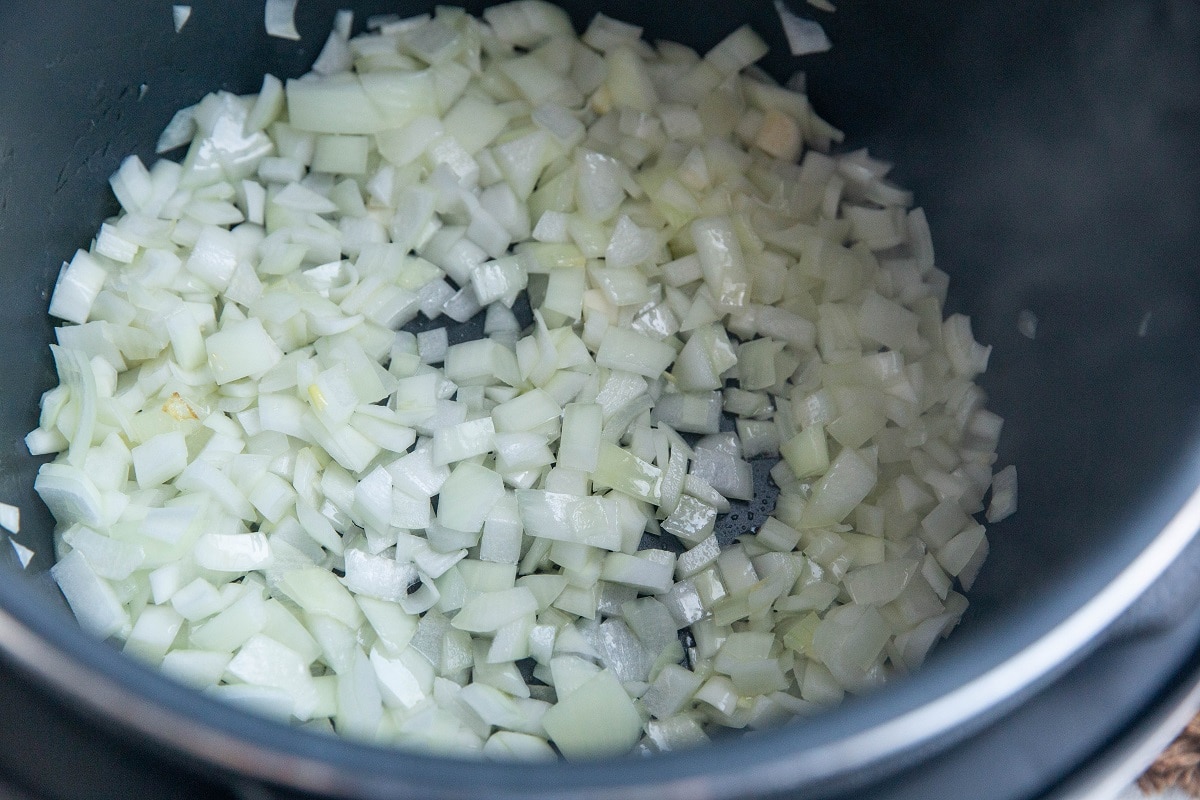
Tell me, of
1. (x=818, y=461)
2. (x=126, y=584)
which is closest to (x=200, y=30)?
(x=126, y=584)

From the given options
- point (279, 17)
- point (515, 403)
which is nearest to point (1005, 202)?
point (515, 403)

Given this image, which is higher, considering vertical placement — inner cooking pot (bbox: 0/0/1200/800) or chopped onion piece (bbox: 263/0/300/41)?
chopped onion piece (bbox: 263/0/300/41)

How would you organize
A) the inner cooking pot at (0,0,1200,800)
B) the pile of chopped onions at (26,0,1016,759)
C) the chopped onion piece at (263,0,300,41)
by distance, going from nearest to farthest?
the inner cooking pot at (0,0,1200,800)
the pile of chopped onions at (26,0,1016,759)
the chopped onion piece at (263,0,300,41)

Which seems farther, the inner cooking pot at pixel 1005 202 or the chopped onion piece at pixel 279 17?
the chopped onion piece at pixel 279 17

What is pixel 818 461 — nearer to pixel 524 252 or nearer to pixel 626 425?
pixel 626 425

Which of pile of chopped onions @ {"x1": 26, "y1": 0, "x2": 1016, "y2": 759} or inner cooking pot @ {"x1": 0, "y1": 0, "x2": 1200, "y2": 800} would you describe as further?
pile of chopped onions @ {"x1": 26, "y1": 0, "x2": 1016, "y2": 759}
